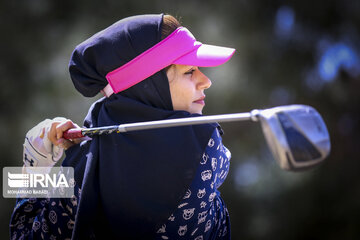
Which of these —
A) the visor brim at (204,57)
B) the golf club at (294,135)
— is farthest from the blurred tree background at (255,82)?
the golf club at (294,135)

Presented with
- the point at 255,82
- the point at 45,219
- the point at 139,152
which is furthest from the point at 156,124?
the point at 255,82

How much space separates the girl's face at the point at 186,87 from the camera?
4.00 feet

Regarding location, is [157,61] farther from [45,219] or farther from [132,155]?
[45,219]

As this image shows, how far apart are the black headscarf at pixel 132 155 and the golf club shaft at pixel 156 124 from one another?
0.04m

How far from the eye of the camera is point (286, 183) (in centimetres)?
330

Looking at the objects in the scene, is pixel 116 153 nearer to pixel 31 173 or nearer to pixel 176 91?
pixel 176 91

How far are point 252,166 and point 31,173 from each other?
2.23 m

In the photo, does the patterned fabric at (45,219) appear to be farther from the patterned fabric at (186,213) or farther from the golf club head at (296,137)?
the golf club head at (296,137)

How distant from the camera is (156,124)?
38.9 inches

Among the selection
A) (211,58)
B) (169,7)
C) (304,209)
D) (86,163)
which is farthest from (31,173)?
(304,209)

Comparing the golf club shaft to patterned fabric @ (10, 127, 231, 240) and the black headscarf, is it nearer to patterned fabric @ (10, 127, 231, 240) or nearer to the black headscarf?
the black headscarf

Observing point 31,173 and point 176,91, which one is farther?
point 31,173

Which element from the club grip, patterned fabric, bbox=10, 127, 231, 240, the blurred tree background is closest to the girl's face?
patterned fabric, bbox=10, 127, 231, 240

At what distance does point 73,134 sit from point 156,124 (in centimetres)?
36
